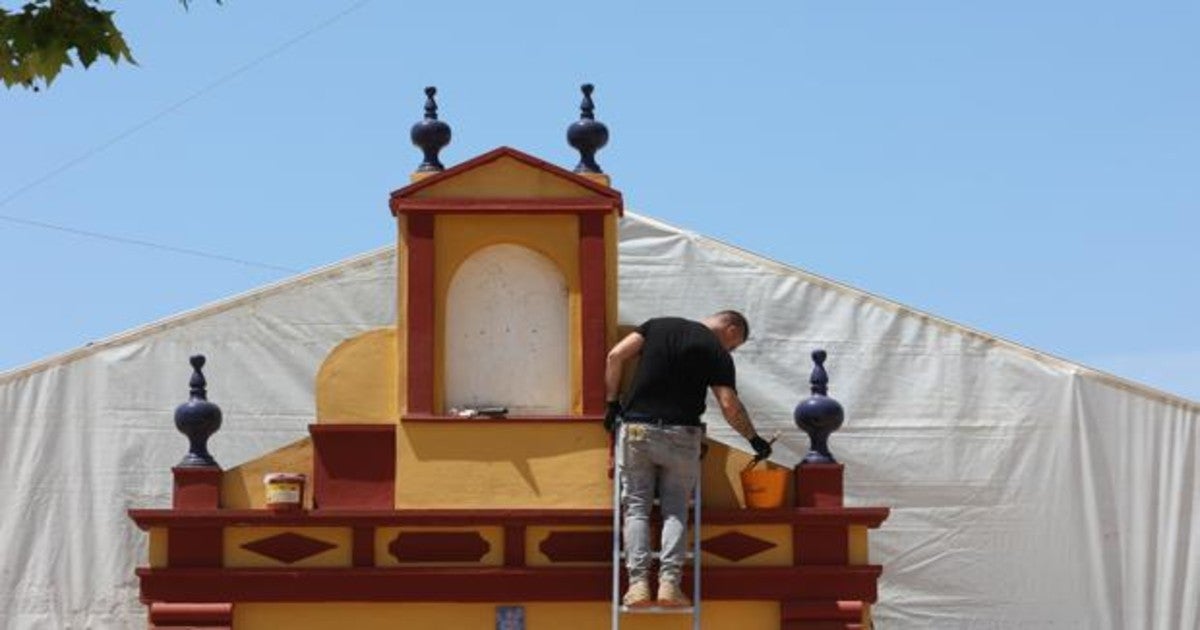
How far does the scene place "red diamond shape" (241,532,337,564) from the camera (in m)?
15.9

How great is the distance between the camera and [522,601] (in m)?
15.8

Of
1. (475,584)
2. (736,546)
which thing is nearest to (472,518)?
(475,584)

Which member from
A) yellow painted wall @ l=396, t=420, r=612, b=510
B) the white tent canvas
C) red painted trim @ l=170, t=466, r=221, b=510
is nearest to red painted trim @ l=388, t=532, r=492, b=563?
yellow painted wall @ l=396, t=420, r=612, b=510

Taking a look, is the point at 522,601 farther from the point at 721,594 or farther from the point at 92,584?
the point at 92,584

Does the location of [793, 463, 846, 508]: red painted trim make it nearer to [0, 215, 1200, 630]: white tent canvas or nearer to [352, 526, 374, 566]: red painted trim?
[352, 526, 374, 566]: red painted trim

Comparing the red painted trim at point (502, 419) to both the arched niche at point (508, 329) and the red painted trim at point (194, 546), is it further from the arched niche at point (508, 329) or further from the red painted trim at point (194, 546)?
the red painted trim at point (194, 546)

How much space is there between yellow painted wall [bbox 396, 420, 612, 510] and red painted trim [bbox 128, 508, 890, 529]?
0.12 m

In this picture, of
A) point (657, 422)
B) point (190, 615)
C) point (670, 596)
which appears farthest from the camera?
point (190, 615)

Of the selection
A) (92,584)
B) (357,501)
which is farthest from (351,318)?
(357,501)

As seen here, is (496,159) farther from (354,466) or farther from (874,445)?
(874,445)

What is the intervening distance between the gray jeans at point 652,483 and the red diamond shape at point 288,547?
5.92 feet

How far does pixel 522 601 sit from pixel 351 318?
6.82m

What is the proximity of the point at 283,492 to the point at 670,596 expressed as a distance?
2370 millimetres

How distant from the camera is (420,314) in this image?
53.2 feet
